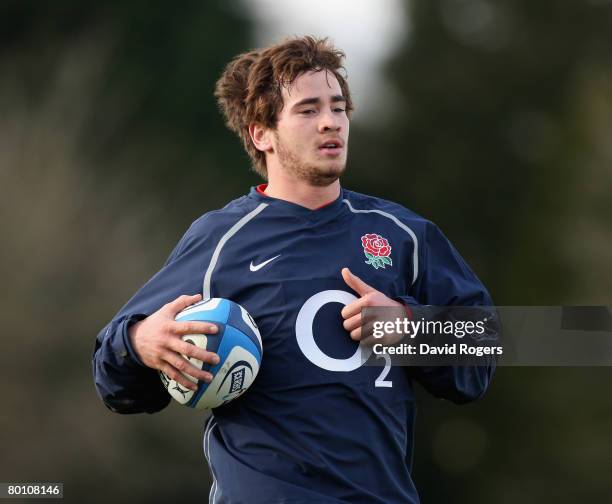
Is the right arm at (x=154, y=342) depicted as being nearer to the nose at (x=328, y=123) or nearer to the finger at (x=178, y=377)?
the finger at (x=178, y=377)

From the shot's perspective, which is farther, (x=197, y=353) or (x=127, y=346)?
(x=127, y=346)

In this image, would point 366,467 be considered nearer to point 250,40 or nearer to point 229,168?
point 229,168

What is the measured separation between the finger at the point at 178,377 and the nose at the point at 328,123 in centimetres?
116

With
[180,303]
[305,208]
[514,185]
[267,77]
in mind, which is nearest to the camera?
[180,303]

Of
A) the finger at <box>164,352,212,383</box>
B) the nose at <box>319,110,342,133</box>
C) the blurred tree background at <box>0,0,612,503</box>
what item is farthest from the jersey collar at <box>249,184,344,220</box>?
the blurred tree background at <box>0,0,612,503</box>

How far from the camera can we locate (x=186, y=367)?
17.1 feet

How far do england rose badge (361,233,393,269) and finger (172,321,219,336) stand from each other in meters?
0.76

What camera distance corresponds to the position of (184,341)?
5223 mm

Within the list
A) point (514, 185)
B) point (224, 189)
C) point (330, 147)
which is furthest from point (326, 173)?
point (514, 185)

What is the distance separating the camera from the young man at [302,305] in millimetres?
5312

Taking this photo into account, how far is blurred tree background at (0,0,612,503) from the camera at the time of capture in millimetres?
18500

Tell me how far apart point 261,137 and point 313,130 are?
35 cm

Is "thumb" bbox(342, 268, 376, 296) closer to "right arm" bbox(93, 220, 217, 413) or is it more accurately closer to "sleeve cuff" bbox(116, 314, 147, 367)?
"right arm" bbox(93, 220, 217, 413)

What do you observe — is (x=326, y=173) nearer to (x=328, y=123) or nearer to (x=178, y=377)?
(x=328, y=123)
